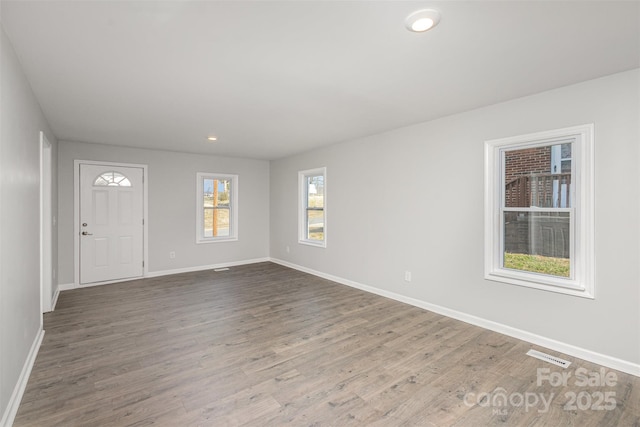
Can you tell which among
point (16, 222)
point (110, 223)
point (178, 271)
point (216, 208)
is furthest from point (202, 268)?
point (16, 222)

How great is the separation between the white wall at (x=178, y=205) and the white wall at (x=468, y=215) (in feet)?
5.49

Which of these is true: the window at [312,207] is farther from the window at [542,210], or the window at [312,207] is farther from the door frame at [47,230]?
the door frame at [47,230]

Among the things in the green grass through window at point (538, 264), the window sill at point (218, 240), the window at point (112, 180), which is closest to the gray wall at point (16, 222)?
the window at point (112, 180)

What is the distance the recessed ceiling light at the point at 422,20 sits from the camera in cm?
172

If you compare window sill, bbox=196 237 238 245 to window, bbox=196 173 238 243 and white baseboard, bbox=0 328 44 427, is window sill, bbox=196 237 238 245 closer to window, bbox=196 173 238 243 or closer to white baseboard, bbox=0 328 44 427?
window, bbox=196 173 238 243

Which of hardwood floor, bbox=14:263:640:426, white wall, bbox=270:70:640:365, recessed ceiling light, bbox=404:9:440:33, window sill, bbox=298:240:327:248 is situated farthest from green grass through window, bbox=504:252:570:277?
window sill, bbox=298:240:327:248

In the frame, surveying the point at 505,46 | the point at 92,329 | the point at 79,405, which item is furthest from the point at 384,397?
the point at 92,329

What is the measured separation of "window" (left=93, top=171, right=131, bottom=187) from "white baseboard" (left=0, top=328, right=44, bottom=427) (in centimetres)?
310

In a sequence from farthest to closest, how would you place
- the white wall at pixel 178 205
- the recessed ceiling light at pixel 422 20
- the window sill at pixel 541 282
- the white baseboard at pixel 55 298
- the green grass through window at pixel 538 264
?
the white wall at pixel 178 205, the white baseboard at pixel 55 298, the green grass through window at pixel 538 264, the window sill at pixel 541 282, the recessed ceiling light at pixel 422 20

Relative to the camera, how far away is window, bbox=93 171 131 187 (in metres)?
5.25

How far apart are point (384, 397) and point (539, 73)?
2811mm

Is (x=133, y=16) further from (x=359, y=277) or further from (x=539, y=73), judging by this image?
(x=359, y=277)

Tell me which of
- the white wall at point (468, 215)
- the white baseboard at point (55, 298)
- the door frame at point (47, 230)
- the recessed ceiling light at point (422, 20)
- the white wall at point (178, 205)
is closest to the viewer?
the recessed ceiling light at point (422, 20)

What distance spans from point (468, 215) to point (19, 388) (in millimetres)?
4188
